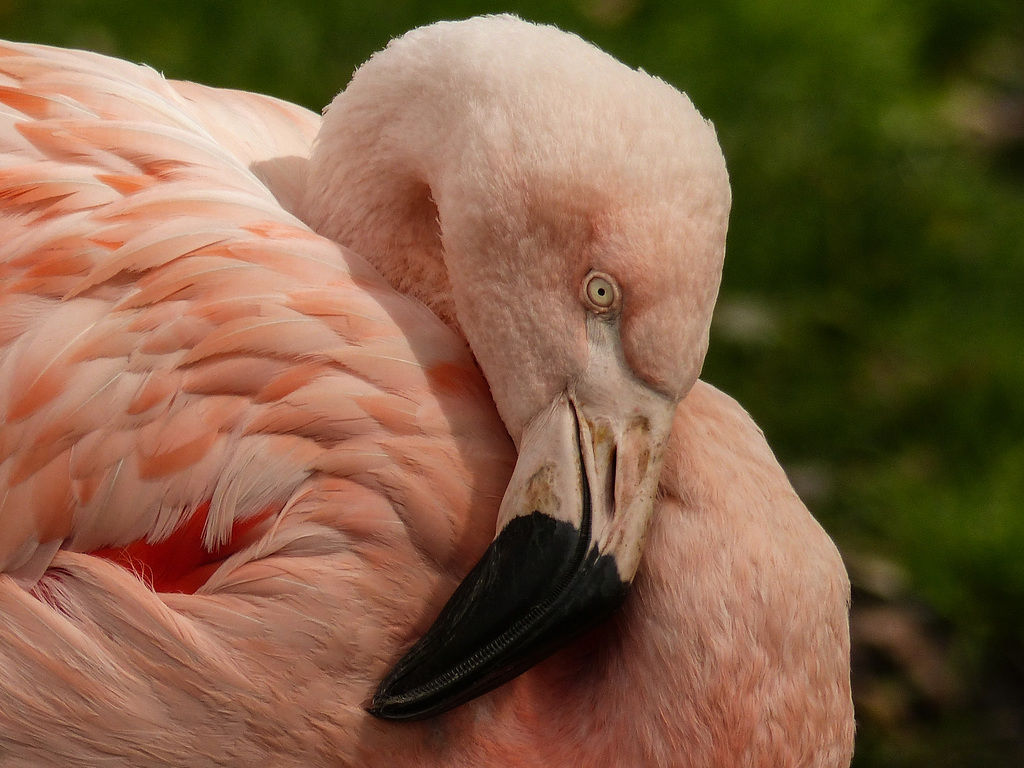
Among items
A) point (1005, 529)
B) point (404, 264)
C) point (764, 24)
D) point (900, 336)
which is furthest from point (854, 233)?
point (404, 264)

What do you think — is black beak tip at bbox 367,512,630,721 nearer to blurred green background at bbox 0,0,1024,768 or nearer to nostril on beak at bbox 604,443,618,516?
nostril on beak at bbox 604,443,618,516

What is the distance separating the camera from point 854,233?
4574 mm

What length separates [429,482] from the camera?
211cm

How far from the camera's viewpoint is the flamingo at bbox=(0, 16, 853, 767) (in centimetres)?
203

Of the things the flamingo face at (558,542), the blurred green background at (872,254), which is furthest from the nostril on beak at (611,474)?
the blurred green background at (872,254)

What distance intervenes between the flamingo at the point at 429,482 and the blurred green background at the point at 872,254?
4.36 feet

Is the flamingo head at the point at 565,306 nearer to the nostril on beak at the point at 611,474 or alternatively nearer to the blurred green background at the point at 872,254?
the nostril on beak at the point at 611,474

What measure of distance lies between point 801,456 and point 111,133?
7.75 ft

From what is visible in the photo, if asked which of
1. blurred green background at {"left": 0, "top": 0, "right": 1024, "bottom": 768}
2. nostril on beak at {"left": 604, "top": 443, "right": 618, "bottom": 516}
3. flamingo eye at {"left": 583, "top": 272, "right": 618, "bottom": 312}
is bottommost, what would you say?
blurred green background at {"left": 0, "top": 0, "right": 1024, "bottom": 768}

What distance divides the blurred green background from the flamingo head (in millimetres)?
1607

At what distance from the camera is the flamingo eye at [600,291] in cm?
204

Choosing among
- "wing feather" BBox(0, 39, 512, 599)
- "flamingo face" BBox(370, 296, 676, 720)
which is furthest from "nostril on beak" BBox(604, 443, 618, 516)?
"wing feather" BBox(0, 39, 512, 599)

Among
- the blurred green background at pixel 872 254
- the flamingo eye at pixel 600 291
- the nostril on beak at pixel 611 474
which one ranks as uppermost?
the flamingo eye at pixel 600 291

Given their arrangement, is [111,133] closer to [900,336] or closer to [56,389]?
[56,389]
